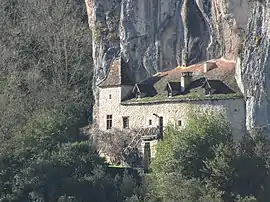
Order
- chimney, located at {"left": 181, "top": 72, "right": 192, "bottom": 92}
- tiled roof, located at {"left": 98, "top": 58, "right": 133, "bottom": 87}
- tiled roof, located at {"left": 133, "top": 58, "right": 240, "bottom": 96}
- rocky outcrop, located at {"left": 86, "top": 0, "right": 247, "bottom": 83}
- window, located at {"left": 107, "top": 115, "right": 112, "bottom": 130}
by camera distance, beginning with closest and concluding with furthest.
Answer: tiled roof, located at {"left": 133, "top": 58, "right": 240, "bottom": 96}
rocky outcrop, located at {"left": 86, "top": 0, "right": 247, "bottom": 83}
chimney, located at {"left": 181, "top": 72, "right": 192, "bottom": 92}
tiled roof, located at {"left": 98, "top": 58, "right": 133, "bottom": 87}
window, located at {"left": 107, "top": 115, "right": 112, "bottom": 130}

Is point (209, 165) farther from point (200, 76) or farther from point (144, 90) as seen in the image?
point (144, 90)

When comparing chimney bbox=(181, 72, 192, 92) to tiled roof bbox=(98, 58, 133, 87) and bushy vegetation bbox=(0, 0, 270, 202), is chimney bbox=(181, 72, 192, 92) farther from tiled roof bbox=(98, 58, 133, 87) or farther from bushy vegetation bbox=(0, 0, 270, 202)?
tiled roof bbox=(98, 58, 133, 87)

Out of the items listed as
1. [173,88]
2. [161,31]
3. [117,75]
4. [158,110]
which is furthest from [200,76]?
[117,75]

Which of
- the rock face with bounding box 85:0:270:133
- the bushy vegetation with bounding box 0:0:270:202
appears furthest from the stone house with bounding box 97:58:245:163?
the bushy vegetation with bounding box 0:0:270:202

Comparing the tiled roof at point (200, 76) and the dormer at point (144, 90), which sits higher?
the tiled roof at point (200, 76)

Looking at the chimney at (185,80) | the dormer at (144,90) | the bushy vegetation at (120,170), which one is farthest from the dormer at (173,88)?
the bushy vegetation at (120,170)

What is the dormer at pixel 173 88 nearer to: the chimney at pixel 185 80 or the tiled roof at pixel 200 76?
the chimney at pixel 185 80

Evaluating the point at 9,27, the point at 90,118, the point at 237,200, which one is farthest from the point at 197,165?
the point at 9,27
